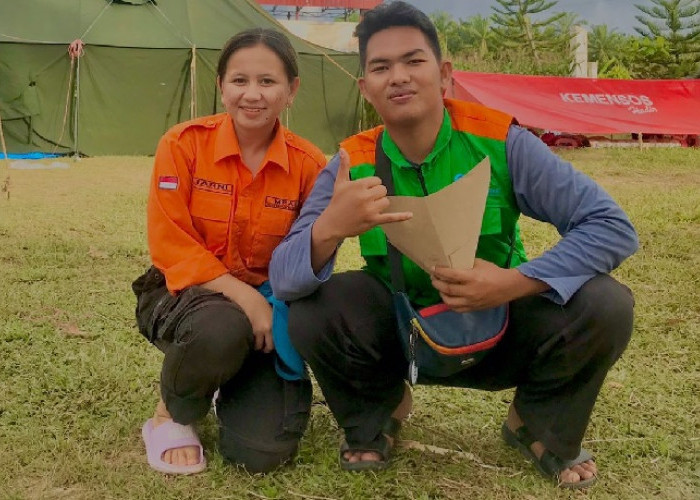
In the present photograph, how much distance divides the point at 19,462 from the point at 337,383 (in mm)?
647

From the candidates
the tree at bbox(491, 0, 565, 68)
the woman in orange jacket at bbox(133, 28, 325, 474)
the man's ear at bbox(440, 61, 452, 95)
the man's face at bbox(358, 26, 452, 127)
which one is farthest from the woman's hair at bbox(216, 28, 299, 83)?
the tree at bbox(491, 0, 565, 68)

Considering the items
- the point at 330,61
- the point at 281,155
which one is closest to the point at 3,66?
the point at 330,61

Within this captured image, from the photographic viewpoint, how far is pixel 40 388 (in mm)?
1936

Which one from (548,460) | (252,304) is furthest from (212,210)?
(548,460)

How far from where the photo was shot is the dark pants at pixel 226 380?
60.6 inches

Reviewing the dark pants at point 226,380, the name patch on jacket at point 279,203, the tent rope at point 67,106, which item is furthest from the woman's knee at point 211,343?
the tent rope at point 67,106

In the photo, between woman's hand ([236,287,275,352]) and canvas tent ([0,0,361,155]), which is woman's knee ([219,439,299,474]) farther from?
canvas tent ([0,0,361,155])

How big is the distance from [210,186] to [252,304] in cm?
28

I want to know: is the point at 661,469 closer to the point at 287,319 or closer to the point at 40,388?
the point at 287,319

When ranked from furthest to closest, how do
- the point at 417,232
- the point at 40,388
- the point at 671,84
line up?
the point at 671,84 → the point at 40,388 → the point at 417,232

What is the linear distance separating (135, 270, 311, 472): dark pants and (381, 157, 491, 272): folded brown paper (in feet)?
1.36

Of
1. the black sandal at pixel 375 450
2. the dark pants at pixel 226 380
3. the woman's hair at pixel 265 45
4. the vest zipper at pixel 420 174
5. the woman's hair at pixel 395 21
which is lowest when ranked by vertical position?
the black sandal at pixel 375 450

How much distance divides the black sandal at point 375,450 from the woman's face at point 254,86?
0.70 metres

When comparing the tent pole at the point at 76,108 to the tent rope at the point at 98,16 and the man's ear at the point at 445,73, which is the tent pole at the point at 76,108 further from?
the man's ear at the point at 445,73
